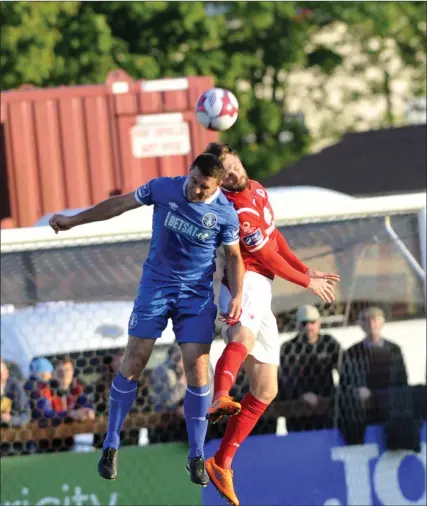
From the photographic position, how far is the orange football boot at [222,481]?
7.90 m

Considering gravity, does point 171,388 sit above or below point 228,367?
below

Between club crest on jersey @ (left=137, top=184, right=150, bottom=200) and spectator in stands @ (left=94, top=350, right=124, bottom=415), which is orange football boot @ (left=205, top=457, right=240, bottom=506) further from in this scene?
spectator in stands @ (left=94, top=350, right=124, bottom=415)

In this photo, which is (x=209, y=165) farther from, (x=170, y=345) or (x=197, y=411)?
(x=170, y=345)

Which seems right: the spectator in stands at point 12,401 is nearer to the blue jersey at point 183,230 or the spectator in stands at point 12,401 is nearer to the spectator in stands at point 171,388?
the spectator in stands at point 171,388

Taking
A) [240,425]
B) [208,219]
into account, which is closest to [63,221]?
[208,219]

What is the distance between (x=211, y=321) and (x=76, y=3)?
13952mm

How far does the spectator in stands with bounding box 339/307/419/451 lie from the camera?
10695 mm

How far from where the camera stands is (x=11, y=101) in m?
15.4

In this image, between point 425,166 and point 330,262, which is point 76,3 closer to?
point 425,166

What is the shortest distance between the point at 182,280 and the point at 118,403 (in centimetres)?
Result: 77

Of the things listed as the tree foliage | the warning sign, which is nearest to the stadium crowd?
the warning sign

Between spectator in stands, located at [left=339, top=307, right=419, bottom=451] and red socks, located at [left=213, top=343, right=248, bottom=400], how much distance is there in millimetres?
2880

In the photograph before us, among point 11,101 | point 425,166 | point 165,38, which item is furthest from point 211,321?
point 165,38

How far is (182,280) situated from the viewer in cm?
770
